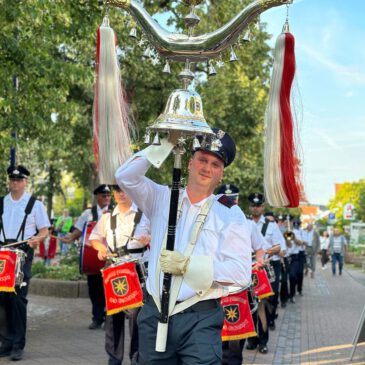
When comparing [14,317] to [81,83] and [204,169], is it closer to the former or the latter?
[204,169]

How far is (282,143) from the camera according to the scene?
4.05m

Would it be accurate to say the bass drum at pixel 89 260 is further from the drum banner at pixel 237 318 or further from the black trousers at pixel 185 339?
the black trousers at pixel 185 339

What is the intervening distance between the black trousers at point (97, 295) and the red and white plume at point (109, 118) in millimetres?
6400

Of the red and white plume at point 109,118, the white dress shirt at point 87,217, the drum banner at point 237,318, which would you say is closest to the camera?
the red and white plume at point 109,118

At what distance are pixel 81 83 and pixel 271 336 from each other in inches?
208

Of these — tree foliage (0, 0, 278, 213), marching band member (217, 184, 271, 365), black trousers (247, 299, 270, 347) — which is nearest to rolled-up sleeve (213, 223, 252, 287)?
tree foliage (0, 0, 278, 213)

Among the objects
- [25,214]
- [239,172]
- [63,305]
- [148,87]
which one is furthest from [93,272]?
[239,172]

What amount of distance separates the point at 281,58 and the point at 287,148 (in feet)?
1.95

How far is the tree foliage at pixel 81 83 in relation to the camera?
9.74 metres

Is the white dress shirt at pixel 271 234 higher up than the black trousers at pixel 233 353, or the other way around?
the white dress shirt at pixel 271 234

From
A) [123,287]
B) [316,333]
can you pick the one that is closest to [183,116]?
[123,287]

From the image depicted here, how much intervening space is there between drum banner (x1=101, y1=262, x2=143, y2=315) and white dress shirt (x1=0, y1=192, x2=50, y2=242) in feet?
4.63

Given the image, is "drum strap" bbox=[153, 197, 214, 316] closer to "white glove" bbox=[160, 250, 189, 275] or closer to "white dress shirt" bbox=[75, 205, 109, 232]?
"white glove" bbox=[160, 250, 189, 275]

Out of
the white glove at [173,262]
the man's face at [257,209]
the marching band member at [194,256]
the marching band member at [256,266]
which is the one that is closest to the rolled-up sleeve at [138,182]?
the marching band member at [194,256]
